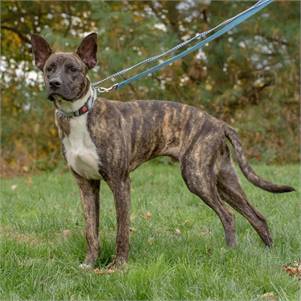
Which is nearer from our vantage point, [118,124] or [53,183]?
[118,124]

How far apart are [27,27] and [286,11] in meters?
5.74

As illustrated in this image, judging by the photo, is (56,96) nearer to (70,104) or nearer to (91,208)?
(70,104)

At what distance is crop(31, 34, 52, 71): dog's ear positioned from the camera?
4.92 m

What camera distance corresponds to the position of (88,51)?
16.3 feet

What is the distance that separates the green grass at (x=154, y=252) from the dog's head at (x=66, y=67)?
1.29m

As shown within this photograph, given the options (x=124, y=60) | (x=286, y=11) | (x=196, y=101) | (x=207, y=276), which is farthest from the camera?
(x=196, y=101)

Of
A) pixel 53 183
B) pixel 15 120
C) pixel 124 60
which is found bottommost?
pixel 53 183

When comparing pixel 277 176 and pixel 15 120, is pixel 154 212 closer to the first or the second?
pixel 277 176

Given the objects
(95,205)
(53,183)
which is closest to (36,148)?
(53,183)

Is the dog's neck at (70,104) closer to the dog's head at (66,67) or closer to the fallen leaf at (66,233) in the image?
the dog's head at (66,67)

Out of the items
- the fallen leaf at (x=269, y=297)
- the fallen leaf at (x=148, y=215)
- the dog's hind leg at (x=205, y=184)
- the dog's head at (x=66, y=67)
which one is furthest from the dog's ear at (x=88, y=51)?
the fallen leaf at (x=269, y=297)

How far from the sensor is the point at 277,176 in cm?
924

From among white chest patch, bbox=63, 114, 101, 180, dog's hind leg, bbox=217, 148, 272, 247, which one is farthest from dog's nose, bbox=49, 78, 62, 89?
dog's hind leg, bbox=217, 148, 272, 247

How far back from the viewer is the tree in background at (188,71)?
12336 mm
